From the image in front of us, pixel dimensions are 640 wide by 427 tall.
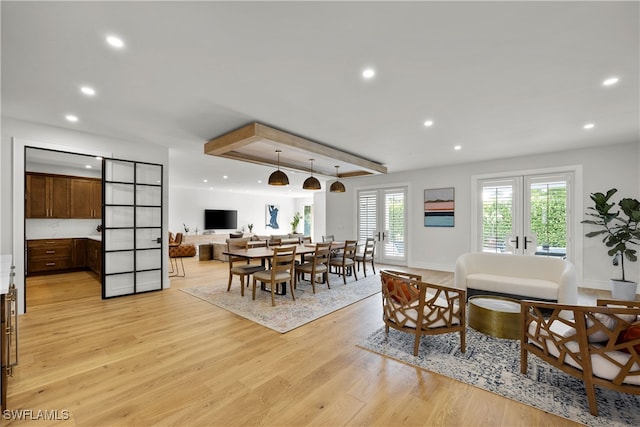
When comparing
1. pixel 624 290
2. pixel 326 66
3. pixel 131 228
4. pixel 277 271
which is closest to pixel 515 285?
pixel 624 290

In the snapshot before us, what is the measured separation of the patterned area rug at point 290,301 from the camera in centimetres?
357

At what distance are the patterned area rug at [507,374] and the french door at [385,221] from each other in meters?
4.51

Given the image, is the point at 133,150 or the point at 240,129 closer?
the point at 240,129

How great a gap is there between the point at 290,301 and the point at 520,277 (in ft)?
11.3

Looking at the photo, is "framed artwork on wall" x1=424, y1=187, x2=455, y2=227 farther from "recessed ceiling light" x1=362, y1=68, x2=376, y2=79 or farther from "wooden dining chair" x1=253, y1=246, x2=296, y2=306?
"recessed ceiling light" x1=362, y1=68, x2=376, y2=79

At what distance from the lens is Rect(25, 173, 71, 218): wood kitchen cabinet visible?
6.19 meters

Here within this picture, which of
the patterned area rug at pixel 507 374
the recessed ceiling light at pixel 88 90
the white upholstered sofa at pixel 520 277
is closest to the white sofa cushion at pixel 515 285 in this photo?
the white upholstered sofa at pixel 520 277

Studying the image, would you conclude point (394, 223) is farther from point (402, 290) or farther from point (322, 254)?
point (402, 290)

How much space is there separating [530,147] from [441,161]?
164cm

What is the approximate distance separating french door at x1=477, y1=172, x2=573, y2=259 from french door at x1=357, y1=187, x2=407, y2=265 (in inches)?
74.4

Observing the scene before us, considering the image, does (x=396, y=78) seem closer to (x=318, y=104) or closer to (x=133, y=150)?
(x=318, y=104)

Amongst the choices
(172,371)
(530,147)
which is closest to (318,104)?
(172,371)

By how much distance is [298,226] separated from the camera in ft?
48.7

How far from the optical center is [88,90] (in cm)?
290
